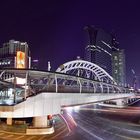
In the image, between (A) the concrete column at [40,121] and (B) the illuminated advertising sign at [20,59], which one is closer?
(A) the concrete column at [40,121]

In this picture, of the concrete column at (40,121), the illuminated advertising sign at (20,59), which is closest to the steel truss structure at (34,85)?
the concrete column at (40,121)

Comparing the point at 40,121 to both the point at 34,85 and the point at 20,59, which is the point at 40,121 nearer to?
the point at 34,85

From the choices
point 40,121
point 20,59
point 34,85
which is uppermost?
point 20,59

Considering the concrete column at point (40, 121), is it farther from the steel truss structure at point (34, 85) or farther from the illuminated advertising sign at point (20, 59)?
the illuminated advertising sign at point (20, 59)

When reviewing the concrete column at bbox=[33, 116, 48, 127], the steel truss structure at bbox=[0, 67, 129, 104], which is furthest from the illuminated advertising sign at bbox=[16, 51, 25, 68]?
the concrete column at bbox=[33, 116, 48, 127]

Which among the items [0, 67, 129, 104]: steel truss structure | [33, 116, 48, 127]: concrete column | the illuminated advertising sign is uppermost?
the illuminated advertising sign

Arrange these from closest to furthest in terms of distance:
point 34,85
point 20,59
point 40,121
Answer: point 40,121 → point 34,85 → point 20,59

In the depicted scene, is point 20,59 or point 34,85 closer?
point 34,85

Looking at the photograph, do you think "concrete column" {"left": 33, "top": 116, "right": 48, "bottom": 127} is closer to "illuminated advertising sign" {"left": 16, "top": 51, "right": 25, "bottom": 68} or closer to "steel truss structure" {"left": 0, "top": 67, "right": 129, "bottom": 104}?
"steel truss structure" {"left": 0, "top": 67, "right": 129, "bottom": 104}

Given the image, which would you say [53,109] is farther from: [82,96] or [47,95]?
[82,96]

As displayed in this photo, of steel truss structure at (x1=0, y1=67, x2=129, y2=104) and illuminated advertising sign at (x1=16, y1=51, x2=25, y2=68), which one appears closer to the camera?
steel truss structure at (x1=0, y1=67, x2=129, y2=104)

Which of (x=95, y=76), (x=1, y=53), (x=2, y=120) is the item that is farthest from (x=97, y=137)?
(x=1, y=53)

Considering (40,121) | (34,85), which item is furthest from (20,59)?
(40,121)

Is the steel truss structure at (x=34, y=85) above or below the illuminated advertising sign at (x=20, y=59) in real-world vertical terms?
below
